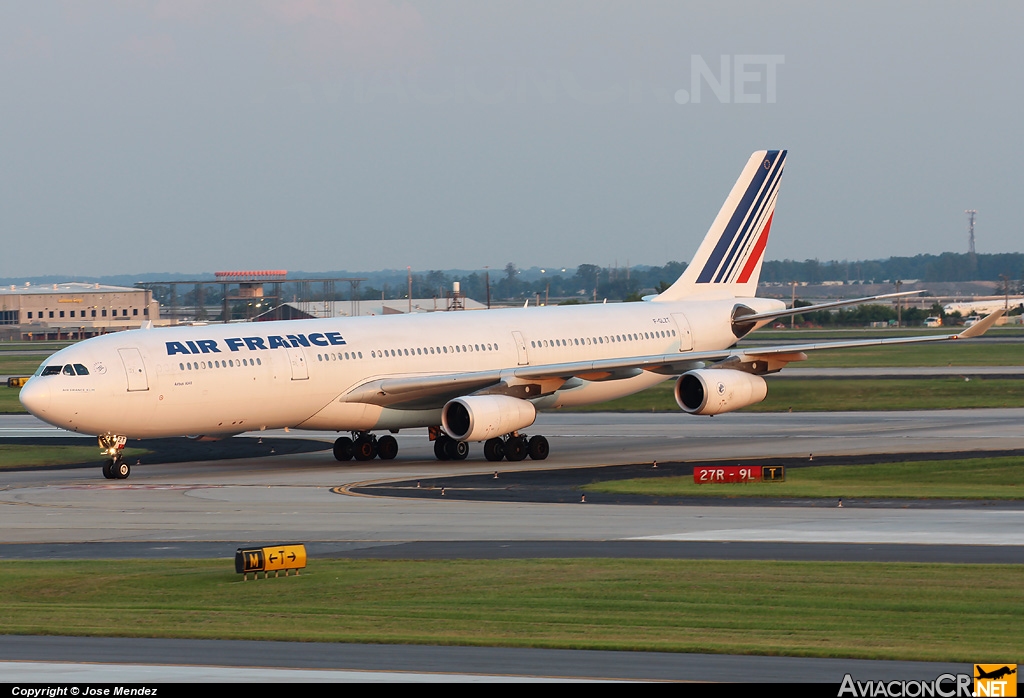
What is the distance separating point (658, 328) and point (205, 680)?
3941cm

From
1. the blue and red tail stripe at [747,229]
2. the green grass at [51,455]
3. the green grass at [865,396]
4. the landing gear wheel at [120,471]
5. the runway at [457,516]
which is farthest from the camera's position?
the green grass at [865,396]

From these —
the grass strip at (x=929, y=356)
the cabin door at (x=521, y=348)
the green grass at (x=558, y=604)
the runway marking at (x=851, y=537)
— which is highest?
the cabin door at (x=521, y=348)

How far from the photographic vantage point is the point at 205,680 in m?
17.3

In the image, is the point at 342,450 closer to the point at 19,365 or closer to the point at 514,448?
the point at 514,448

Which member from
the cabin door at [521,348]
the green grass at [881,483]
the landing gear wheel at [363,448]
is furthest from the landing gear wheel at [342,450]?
the green grass at [881,483]

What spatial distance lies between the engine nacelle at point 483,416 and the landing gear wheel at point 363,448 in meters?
4.42

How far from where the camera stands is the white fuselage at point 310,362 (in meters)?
42.0

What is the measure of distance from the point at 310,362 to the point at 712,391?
45.5 ft

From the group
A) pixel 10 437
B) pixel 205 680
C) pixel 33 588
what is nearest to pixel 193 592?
pixel 33 588

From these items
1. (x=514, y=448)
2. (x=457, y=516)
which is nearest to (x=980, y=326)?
(x=514, y=448)

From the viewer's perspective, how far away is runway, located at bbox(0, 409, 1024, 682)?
2955cm

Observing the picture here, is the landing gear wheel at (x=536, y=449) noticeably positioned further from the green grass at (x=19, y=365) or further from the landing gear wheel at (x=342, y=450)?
the green grass at (x=19, y=365)

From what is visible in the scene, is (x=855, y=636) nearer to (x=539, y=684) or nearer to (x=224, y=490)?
(x=539, y=684)

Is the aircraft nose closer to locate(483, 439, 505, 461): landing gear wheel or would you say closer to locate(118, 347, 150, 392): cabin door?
locate(118, 347, 150, 392): cabin door
